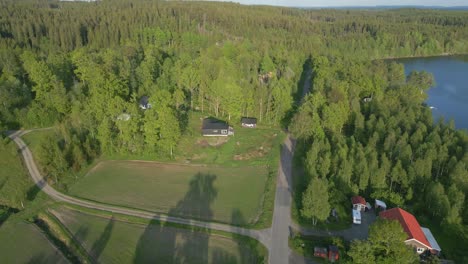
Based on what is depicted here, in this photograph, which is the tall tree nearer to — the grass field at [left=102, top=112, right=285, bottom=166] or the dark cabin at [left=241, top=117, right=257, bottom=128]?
→ the grass field at [left=102, top=112, right=285, bottom=166]

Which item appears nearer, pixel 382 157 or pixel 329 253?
pixel 329 253

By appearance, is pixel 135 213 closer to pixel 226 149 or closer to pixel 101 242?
pixel 101 242

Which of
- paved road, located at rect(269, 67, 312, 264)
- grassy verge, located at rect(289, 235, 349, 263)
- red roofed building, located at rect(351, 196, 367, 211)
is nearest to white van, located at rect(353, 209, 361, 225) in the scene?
red roofed building, located at rect(351, 196, 367, 211)

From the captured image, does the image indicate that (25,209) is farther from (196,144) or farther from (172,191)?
(196,144)

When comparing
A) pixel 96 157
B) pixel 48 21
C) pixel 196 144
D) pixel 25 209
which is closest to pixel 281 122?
pixel 196 144

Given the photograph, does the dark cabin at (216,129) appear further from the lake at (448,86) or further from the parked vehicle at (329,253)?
the lake at (448,86)

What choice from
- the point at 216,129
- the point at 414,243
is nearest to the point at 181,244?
the point at 414,243
